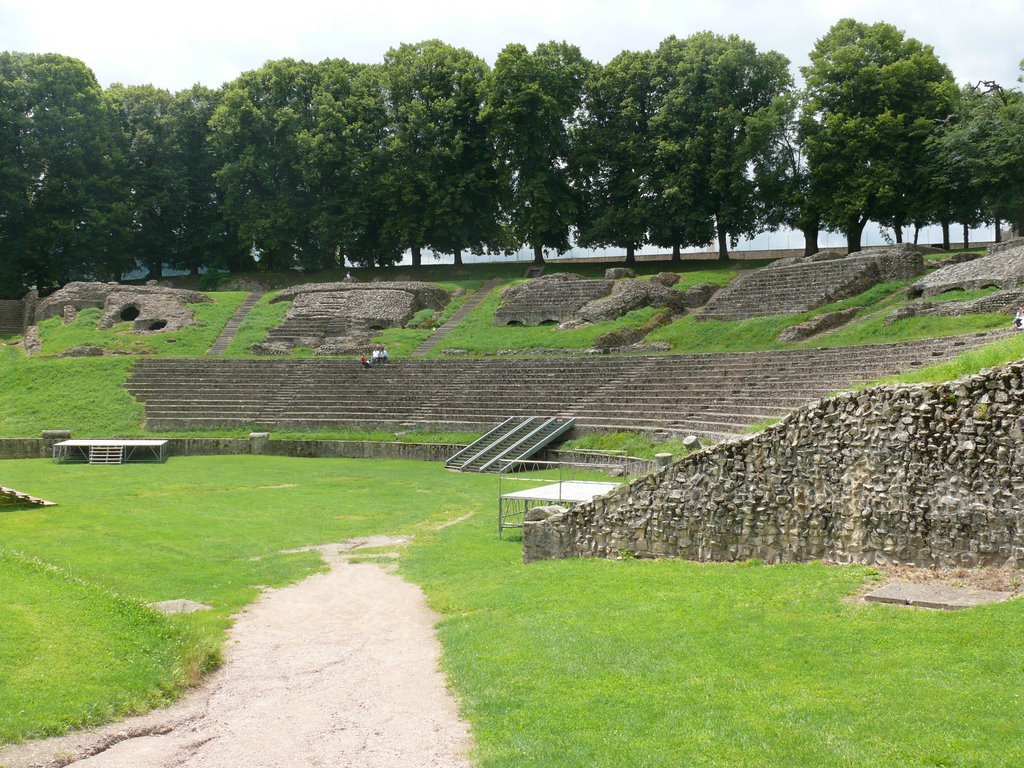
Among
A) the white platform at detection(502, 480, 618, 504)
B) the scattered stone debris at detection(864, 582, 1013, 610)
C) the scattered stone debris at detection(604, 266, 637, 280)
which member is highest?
the scattered stone debris at detection(604, 266, 637, 280)

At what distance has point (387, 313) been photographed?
44719 mm

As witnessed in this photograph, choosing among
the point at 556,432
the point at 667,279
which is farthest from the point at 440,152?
the point at 556,432

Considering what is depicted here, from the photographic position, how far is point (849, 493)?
435 inches

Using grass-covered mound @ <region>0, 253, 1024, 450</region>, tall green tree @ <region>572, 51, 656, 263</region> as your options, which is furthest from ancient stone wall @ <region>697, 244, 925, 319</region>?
tall green tree @ <region>572, 51, 656, 263</region>

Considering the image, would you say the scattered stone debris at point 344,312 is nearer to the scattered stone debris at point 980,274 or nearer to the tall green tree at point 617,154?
the tall green tree at point 617,154

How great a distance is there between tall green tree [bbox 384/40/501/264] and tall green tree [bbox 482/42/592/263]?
161 cm

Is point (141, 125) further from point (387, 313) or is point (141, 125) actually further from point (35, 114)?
point (387, 313)

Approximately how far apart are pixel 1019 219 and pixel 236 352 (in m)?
35.6

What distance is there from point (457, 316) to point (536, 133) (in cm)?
1392

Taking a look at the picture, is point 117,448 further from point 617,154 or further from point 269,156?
point 617,154

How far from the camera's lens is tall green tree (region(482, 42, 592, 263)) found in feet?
172

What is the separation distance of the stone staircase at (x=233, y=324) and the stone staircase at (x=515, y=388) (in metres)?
4.14

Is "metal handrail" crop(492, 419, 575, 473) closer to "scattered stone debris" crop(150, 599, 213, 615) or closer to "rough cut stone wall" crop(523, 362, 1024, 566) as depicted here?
"rough cut stone wall" crop(523, 362, 1024, 566)

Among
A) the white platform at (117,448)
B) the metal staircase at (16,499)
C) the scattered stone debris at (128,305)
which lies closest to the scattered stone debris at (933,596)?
the metal staircase at (16,499)
